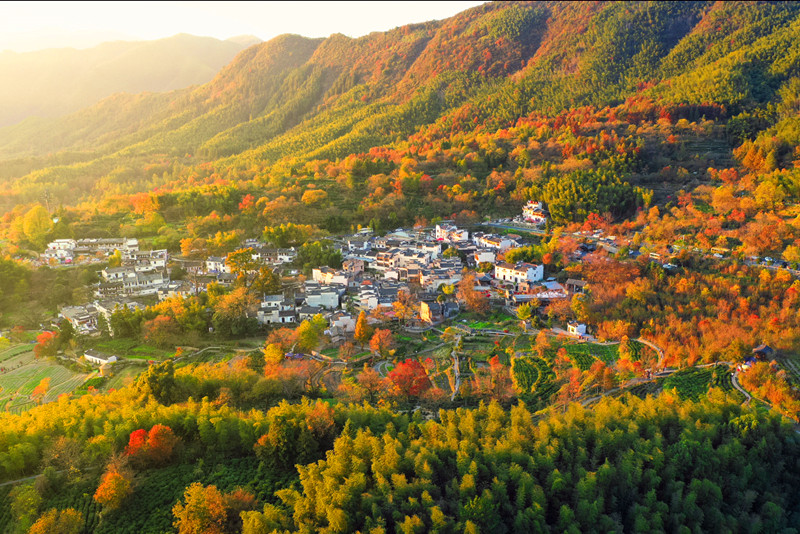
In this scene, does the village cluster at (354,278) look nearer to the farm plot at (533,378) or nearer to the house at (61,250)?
the house at (61,250)

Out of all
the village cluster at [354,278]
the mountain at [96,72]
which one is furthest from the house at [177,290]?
the mountain at [96,72]

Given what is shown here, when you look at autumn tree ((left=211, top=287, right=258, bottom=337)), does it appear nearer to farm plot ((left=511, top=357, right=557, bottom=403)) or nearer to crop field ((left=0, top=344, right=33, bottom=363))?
crop field ((left=0, top=344, right=33, bottom=363))

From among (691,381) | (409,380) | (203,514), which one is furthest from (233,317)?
(691,381)

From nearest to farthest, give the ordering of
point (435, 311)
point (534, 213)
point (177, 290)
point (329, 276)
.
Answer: point (435, 311) < point (177, 290) < point (329, 276) < point (534, 213)

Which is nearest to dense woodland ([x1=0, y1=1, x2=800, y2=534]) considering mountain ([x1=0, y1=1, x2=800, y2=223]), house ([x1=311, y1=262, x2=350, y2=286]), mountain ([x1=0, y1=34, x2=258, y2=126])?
mountain ([x1=0, y1=1, x2=800, y2=223])

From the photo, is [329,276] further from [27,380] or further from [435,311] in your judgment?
[27,380]

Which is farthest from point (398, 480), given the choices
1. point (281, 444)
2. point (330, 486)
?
point (281, 444)

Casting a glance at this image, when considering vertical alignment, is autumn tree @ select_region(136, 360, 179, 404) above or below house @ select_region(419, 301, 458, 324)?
above
